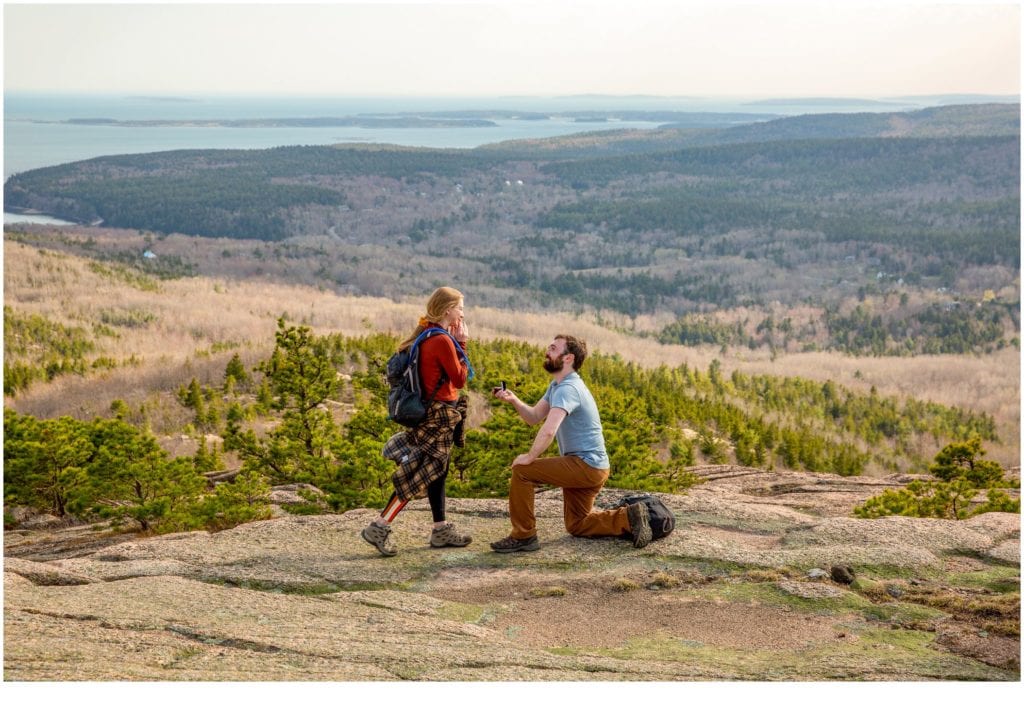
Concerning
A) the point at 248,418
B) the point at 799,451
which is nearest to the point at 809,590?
the point at 248,418

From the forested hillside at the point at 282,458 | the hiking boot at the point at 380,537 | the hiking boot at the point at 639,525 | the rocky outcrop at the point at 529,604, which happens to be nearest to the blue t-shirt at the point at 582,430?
the hiking boot at the point at 639,525

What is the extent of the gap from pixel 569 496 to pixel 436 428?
57.8 inches

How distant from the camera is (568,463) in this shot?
9.99 m

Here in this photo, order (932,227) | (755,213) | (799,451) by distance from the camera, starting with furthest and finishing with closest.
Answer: (755,213) < (932,227) < (799,451)

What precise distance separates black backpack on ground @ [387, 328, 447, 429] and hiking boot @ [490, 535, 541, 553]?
146cm

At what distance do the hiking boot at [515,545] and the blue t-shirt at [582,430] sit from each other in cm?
90

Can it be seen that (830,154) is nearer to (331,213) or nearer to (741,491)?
(331,213)

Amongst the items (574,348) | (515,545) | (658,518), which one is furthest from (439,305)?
(658,518)

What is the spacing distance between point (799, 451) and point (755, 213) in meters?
129

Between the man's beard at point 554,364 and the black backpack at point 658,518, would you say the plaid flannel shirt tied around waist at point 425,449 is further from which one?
the black backpack at point 658,518

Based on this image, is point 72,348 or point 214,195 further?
point 214,195

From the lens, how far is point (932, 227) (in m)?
136

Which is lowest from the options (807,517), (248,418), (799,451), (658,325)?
(658,325)

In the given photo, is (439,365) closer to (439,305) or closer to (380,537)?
(439,305)
